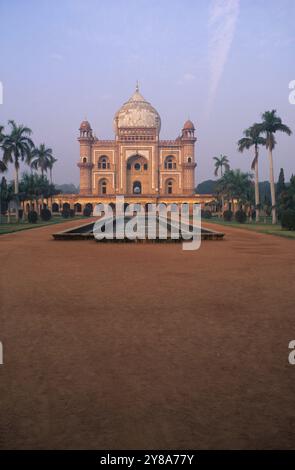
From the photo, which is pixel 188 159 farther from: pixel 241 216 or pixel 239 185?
pixel 241 216

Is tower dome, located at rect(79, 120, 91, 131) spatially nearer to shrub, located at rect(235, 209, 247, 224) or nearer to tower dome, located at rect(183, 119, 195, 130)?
tower dome, located at rect(183, 119, 195, 130)

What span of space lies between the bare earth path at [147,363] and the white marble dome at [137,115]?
2205 inches

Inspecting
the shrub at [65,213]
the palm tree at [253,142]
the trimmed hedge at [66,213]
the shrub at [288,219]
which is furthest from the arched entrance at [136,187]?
the shrub at [288,219]

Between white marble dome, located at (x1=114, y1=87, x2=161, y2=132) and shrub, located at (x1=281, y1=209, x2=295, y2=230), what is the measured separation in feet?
138

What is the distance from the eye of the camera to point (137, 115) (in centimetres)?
6194

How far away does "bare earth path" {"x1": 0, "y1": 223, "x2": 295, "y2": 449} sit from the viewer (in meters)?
2.62

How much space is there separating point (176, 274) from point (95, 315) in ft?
11.3

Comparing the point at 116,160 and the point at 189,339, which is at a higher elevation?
the point at 116,160

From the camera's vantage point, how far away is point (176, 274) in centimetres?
857

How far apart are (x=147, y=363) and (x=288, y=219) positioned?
64.1 feet

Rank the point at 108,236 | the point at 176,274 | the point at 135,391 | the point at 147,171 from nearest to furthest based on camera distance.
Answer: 1. the point at 135,391
2. the point at 176,274
3. the point at 108,236
4. the point at 147,171
